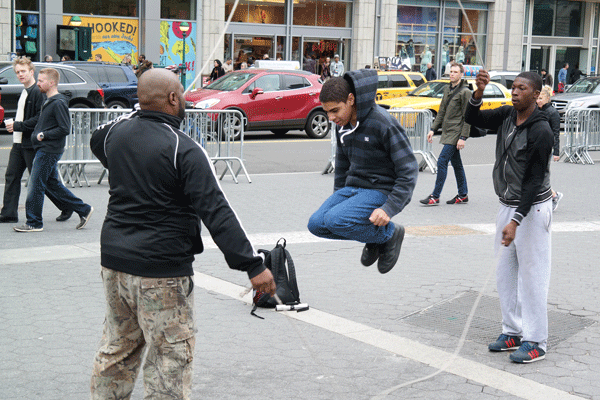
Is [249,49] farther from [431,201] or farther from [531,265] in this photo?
[531,265]

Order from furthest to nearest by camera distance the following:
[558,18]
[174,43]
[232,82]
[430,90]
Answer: [558,18]
[174,43]
[430,90]
[232,82]

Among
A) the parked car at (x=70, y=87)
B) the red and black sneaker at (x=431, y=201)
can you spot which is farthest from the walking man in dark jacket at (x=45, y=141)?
the parked car at (x=70, y=87)

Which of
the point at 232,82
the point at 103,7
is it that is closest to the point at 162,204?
the point at 232,82

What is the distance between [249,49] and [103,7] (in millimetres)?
6195

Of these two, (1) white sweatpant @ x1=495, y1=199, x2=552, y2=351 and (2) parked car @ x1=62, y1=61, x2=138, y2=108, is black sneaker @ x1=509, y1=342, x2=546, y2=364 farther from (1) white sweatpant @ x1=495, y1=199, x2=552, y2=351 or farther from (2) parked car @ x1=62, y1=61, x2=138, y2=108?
(2) parked car @ x1=62, y1=61, x2=138, y2=108

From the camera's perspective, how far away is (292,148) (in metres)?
18.1

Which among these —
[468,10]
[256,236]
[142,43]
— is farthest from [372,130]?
[468,10]

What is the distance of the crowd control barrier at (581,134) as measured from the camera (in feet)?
56.0

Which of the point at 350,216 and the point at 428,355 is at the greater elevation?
the point at 350,216

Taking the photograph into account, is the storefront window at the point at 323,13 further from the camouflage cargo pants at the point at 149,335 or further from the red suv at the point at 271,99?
the camouflage cargo pants at the point at 149,335

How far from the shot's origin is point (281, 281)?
6090 mm

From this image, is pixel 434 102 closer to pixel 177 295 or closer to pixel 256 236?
pixel 256 236

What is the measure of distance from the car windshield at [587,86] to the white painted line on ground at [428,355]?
893 inches

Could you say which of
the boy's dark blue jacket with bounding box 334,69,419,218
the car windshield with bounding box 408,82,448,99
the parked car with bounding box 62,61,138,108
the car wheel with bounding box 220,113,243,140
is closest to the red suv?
the parked car with bounding box 62,61,138,108
